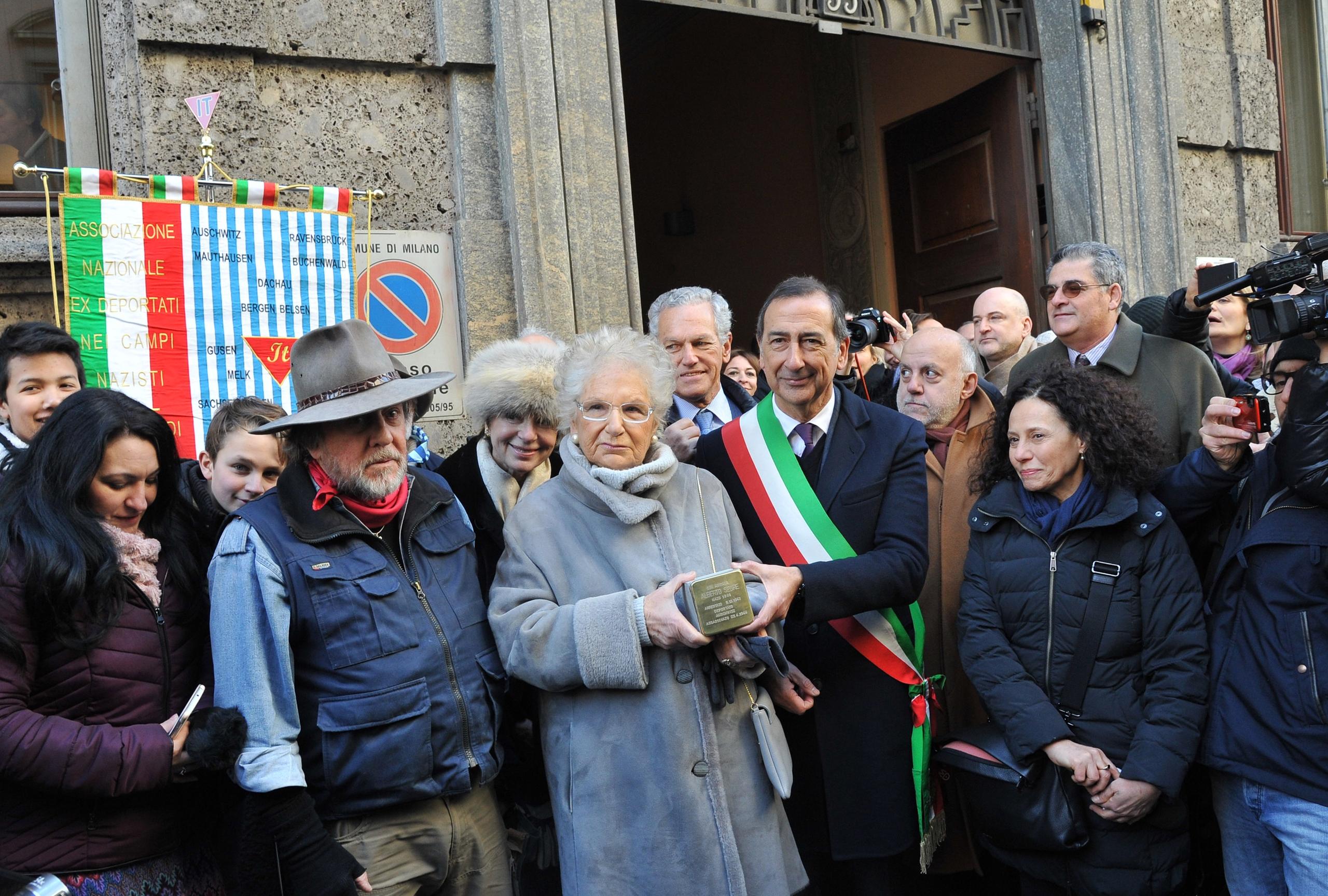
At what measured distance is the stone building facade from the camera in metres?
4.09

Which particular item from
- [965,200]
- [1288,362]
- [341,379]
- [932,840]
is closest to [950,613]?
[932,840]

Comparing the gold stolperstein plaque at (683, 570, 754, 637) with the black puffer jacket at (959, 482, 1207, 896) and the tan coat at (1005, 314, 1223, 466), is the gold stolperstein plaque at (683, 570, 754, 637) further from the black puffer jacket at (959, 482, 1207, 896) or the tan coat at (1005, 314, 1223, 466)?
the tan coat at (1005, 314, 1223, 466)

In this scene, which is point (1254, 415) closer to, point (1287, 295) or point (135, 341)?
point (1287, 295)

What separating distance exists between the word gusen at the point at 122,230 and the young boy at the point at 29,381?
0.66m

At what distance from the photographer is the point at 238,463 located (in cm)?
294

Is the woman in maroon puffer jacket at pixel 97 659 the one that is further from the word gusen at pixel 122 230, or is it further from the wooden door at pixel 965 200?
the wooden door at pixel 965 200

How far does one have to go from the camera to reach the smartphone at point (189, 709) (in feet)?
7.27

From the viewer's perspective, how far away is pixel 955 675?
3.27m

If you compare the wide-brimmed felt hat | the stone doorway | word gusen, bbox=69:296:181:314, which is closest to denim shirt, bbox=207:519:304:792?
the wide-brimmed felt hat

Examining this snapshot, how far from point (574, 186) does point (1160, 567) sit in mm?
2785

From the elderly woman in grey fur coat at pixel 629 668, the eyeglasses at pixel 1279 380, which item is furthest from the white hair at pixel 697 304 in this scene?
the eyeglasses at pixel 1279 380

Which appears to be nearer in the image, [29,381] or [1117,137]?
[29,381]

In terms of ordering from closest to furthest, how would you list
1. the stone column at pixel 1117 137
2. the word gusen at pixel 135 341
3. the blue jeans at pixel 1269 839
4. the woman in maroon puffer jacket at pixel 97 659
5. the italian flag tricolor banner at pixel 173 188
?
the woman in maroon puffer jacket at pixel 97 659 → the blue jeans at pixel 1269 839 → the word gusen at pixel 135 341 → the italian flag tricolor banner at pixel 173 188 → the stone column at pixel 1117 137

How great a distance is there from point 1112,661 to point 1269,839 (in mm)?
535
